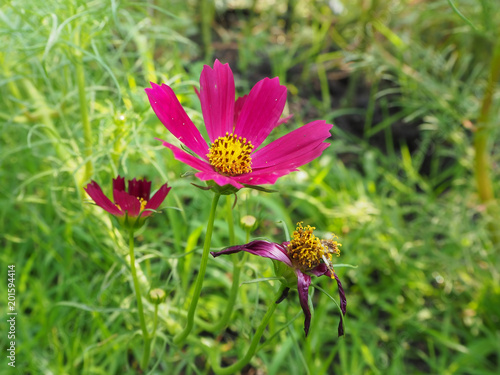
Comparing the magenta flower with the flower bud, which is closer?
the magenta flower

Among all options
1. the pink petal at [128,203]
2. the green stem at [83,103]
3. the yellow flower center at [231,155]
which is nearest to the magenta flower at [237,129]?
the yellow flower center at [231,155]

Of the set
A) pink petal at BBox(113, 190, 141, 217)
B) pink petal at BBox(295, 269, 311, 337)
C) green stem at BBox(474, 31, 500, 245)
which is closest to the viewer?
pink petal at BBox(295, 269, 311, 337)

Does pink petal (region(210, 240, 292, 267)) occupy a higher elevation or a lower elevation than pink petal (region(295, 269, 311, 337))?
higher

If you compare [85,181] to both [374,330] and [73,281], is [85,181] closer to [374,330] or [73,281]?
[73,281]

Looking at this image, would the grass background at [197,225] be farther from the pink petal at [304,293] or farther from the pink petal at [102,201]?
the pink petal at [304,293]

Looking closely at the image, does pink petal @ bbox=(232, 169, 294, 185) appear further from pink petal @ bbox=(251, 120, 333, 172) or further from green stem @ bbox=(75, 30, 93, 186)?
green stem @ bbox=(75, 30, 93, 186)

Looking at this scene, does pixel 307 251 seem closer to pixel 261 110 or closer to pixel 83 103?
pixel 261 110

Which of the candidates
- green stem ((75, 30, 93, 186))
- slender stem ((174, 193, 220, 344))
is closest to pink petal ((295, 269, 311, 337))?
slender stem ((174, 193, 220, 344))
